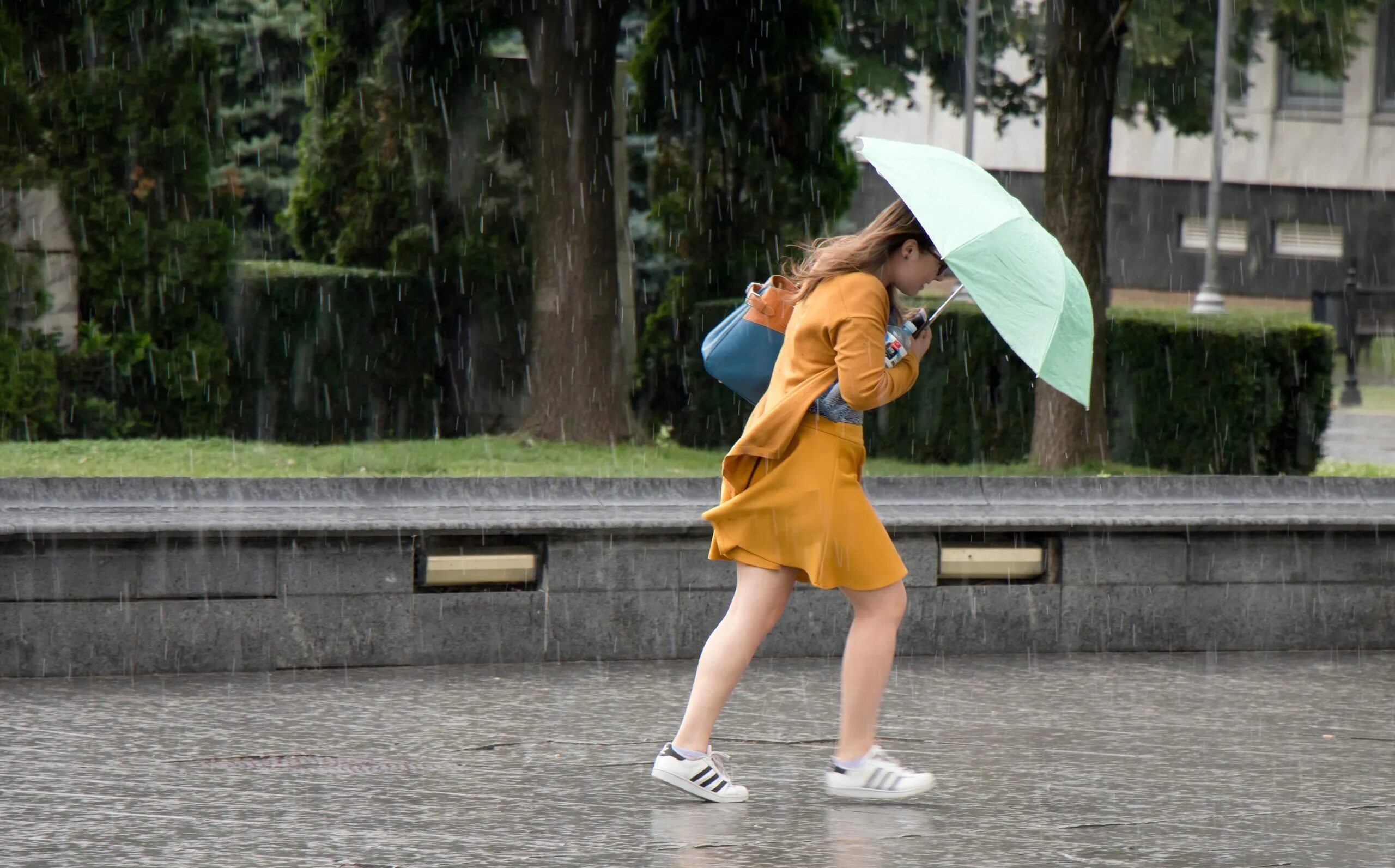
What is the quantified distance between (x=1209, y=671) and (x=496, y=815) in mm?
3503

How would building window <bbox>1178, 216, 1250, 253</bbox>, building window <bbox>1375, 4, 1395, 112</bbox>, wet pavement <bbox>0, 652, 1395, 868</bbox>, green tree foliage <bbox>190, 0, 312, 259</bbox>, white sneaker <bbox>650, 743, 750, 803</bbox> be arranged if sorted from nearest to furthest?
wet pavement <bbox>0, 652, 1395, 868</bbox> < white sneaker <bbox>650, 743, 750, 803</bbox> < green tree foliage <bbox>190, 0, 312, 259</bbox> < building window <bbox>1375, 4, 1395, 112</bbox> < building window <bbox>1178, 216, 1250, 253</bbox>

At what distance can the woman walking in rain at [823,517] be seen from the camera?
186 inches

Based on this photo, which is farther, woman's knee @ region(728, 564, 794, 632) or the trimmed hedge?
the trimmed hedge

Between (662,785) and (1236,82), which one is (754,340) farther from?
(1236,82)

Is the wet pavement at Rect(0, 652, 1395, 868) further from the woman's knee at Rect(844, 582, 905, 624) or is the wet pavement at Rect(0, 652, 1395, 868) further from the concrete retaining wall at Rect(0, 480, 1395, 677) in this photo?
the woman's knee at Rect(844, 582, 905, 624)

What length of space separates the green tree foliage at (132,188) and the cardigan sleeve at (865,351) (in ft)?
30.5

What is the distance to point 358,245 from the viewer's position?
1692cm

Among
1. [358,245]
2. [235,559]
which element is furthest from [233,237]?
[235,559]

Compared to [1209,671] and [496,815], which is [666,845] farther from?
[1209,671]

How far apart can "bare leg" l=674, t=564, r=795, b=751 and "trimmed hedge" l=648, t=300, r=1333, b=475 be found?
A: 9.27m

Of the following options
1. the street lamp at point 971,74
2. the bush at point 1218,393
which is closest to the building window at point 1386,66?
the street lamp at point 971,74

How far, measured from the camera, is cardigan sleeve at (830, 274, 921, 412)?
15.0ft

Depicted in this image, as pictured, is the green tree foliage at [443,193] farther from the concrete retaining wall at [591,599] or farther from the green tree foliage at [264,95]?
the concrete retaining wall at [591,599]

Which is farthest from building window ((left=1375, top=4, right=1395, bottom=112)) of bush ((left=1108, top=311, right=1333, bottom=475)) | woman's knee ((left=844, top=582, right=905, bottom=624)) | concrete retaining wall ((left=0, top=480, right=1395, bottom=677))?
woman's knee ((left=844, top=582, right=905, bottom=624))
